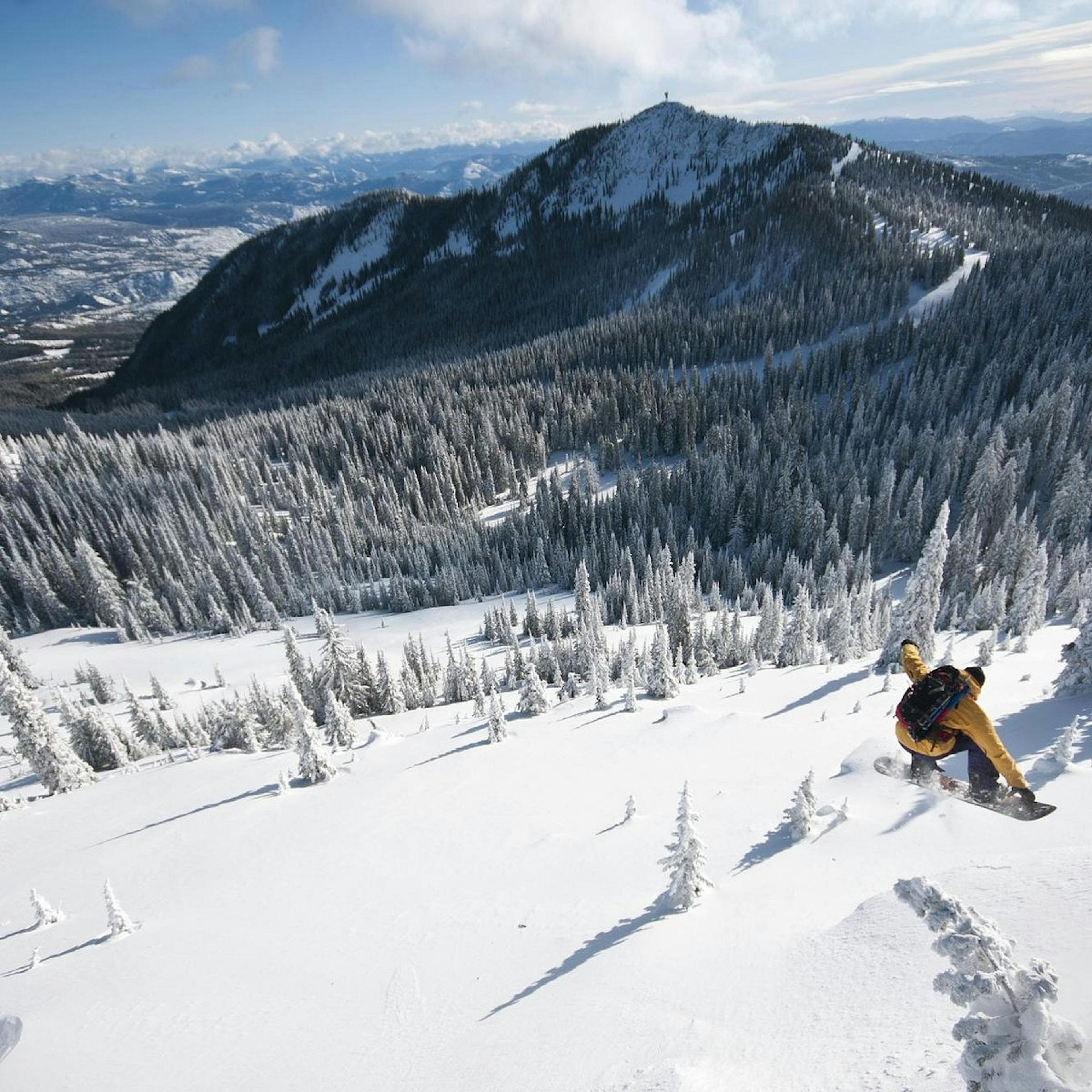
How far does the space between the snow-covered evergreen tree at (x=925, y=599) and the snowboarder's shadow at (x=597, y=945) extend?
81.7ft

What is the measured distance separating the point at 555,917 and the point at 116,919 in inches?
548

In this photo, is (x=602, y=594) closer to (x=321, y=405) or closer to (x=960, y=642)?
(x=960, y=642)

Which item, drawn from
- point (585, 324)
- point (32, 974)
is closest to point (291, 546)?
point (32, 974)

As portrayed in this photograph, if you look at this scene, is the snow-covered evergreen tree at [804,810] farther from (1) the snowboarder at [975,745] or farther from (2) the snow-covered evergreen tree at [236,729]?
(2) the snow-covered evergreen tree at [236,729]

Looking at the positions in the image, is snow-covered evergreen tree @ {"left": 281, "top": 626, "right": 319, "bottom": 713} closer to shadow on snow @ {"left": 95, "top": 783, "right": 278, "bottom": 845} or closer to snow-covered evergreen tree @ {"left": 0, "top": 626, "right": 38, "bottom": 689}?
shadow on snow @ {"left": 95, "top": 783, "right": 278, "bottom": 845}

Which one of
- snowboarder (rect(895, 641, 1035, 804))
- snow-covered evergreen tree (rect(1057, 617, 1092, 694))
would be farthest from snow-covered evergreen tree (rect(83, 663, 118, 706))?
snow-covered evergreen tree (rect(1057, 617, 1092, 694))

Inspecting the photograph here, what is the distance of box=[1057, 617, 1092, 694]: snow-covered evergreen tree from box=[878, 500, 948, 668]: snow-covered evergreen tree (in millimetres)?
13427

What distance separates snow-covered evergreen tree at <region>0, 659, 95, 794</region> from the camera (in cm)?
3259

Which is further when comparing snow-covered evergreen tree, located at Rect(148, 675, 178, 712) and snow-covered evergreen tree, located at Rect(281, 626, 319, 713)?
snow-covered evergreen tree, located at Rect(148, 675, 178, 712)

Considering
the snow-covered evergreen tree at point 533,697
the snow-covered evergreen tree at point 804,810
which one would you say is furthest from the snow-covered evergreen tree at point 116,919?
the snow-covered evergreen tree at point 533,697

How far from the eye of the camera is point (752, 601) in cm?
6956

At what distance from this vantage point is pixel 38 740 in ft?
107

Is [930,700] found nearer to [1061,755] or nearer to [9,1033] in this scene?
[1061,755]

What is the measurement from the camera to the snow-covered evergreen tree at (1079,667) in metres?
17.5
